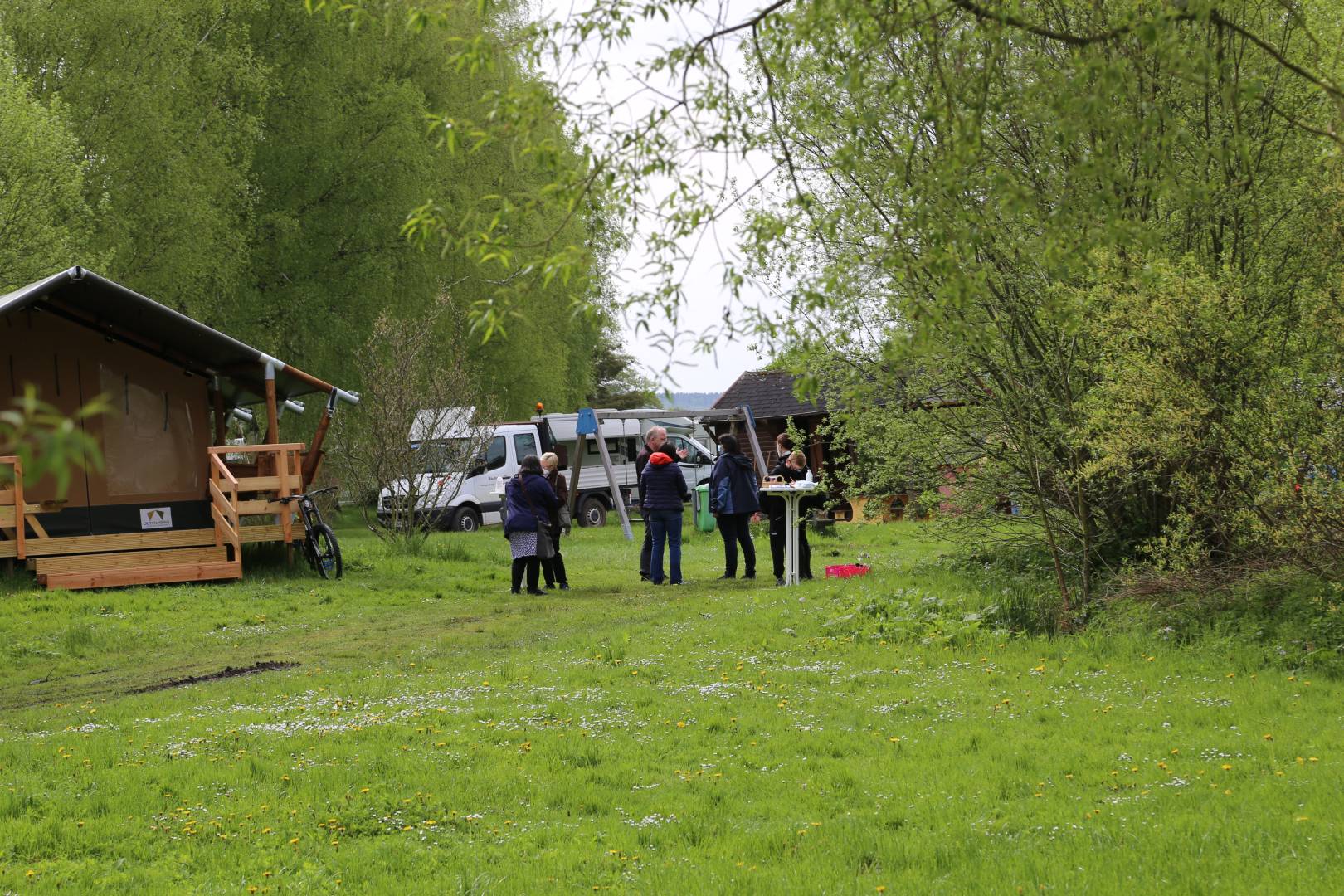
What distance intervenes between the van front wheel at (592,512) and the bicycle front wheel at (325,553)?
12.4 metres

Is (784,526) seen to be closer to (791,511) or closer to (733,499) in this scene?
(733,499)

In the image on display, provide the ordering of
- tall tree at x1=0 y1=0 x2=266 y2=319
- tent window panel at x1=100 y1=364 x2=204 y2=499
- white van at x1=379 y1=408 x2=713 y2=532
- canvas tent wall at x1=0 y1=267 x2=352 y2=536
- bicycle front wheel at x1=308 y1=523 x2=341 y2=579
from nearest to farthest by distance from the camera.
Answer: canvas tent wall at x1=0 y1=267 x2=352 y2=536 < bicycle front wheel at x1=308 y1=523 x2=341 y2=579 < tent window panel at x1=100 y1=364 x2=204 y2=499 < tall tree at x1=0 y1=0 x2=266 y2=319 < white van at x1=379 y1=408 x2=713 y2=532

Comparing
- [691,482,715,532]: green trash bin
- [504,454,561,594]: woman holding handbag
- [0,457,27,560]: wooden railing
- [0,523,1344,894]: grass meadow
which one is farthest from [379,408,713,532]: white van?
[0,523,1344,894]: grass meadow

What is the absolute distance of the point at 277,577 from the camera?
18312mm

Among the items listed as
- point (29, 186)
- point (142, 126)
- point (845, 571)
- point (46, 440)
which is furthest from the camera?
point (142, 126)

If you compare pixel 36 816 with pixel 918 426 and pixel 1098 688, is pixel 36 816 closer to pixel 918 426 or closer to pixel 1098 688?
pixel 1098 688

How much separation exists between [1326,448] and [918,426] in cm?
454

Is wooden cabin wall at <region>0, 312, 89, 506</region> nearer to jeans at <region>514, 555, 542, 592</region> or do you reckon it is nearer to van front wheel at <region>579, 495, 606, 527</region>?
jeans at <region>514, 555, 542, 592</region>

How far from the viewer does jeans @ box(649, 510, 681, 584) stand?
17219 mm

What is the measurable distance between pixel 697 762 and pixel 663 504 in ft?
32.9

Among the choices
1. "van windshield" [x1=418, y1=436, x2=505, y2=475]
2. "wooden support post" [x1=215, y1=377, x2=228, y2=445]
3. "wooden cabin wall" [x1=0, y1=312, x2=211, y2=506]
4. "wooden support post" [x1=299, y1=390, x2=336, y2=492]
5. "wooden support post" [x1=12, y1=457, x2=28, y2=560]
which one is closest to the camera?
"wooden support post" [x1=12, y1=457, x2=28, y2=560]

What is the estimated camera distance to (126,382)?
18.9 metres

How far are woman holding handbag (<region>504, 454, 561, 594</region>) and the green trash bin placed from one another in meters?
10.1

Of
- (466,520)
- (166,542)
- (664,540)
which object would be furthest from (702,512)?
(166,542)
